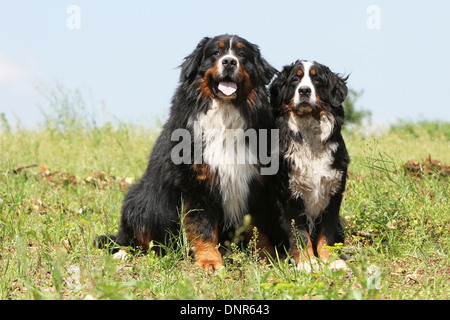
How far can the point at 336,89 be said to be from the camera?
4387 mm

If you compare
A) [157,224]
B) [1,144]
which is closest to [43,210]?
[157,224]

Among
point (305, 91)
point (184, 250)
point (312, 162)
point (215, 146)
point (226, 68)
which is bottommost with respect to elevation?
point (184, 250)

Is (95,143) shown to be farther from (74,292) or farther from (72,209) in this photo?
(74,292)

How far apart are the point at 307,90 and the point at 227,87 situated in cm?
64

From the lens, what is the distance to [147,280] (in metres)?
3.58

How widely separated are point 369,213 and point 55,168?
5289 mm

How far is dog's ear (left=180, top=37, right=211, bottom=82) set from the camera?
4285 millimetres

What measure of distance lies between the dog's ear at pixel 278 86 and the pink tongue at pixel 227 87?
0.46 metres

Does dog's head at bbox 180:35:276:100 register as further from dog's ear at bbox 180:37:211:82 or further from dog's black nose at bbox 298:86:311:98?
dog's black nose at bbox 298:86:311:98

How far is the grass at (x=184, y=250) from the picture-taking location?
10.3 feet

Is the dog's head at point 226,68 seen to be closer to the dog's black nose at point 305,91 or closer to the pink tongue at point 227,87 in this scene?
the pink tongue at point 227,87

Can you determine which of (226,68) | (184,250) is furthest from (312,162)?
(184,250)

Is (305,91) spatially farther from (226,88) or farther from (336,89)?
(226,88)
